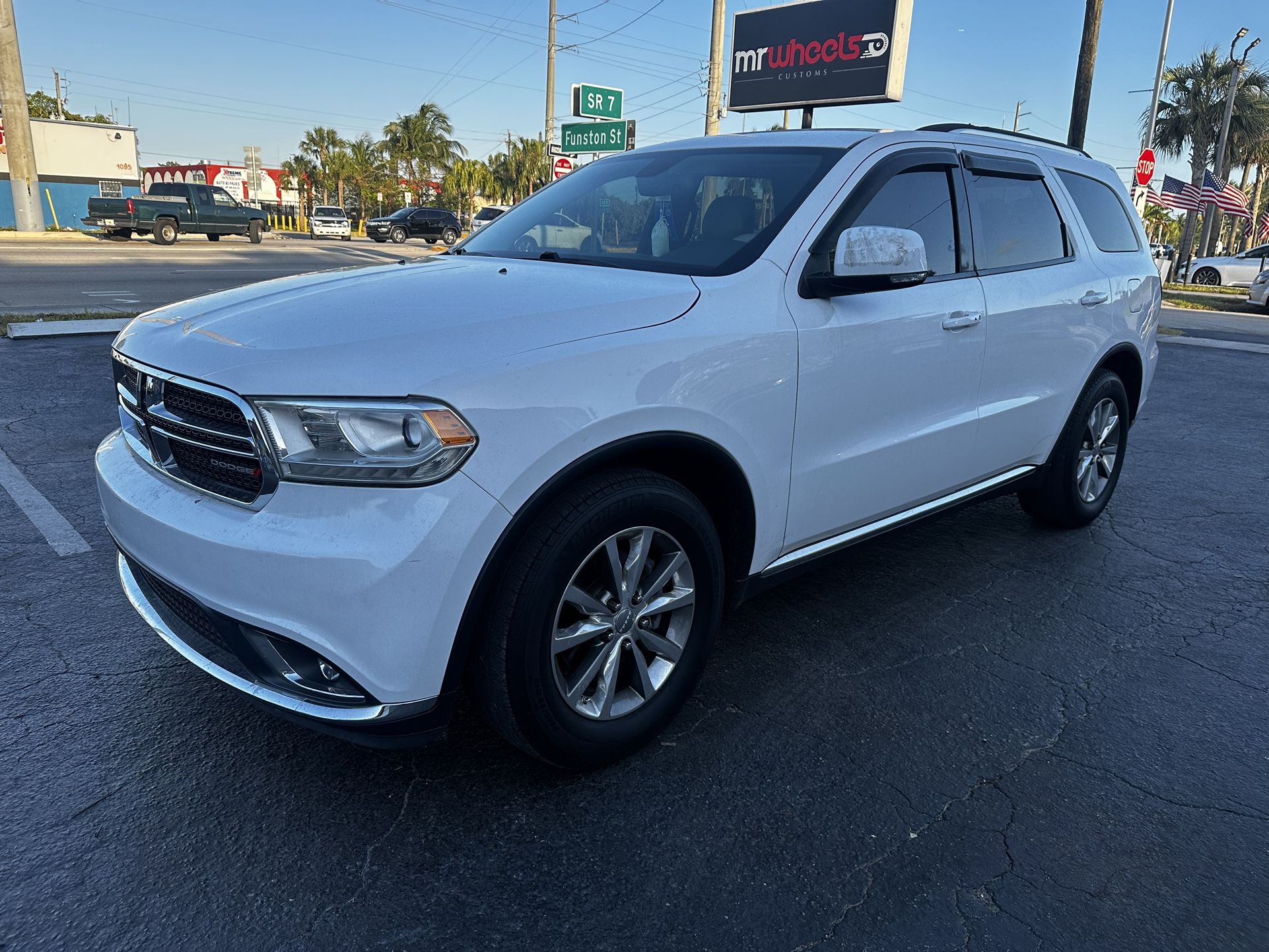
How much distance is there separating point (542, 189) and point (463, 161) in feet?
232

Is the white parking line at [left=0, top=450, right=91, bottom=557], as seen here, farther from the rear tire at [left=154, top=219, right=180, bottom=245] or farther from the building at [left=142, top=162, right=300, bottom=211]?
the building at [left=142, top=162, right=300, bottom=211]

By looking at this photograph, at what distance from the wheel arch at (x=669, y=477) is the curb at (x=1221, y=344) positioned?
13275 millimetres

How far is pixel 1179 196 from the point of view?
25750 mm

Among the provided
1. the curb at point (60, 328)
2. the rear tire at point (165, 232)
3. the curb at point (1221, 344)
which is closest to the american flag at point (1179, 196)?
the curb at point (1221, 344)

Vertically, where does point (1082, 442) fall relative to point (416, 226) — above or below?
below

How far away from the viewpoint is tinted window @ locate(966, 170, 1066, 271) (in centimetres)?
373

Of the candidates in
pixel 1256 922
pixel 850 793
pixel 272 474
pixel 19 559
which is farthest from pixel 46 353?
pixel 1256 922

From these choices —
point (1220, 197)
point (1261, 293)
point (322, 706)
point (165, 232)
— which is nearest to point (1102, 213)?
point (322, 706)

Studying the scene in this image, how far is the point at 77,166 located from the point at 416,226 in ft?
66.6

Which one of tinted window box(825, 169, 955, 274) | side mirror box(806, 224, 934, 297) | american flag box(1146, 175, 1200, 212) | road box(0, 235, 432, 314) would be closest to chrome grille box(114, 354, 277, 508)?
side mirror box(806, 224, 934, 297)

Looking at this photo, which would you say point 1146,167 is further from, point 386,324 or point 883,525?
point 386,324

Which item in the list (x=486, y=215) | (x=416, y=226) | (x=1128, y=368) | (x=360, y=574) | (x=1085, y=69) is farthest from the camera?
(x=416, y=226)

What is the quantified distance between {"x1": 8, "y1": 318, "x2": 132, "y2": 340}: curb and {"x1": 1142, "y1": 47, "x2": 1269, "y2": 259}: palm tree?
51.2 m

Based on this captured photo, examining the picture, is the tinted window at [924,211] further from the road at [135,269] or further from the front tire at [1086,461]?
the road at [135,269]
